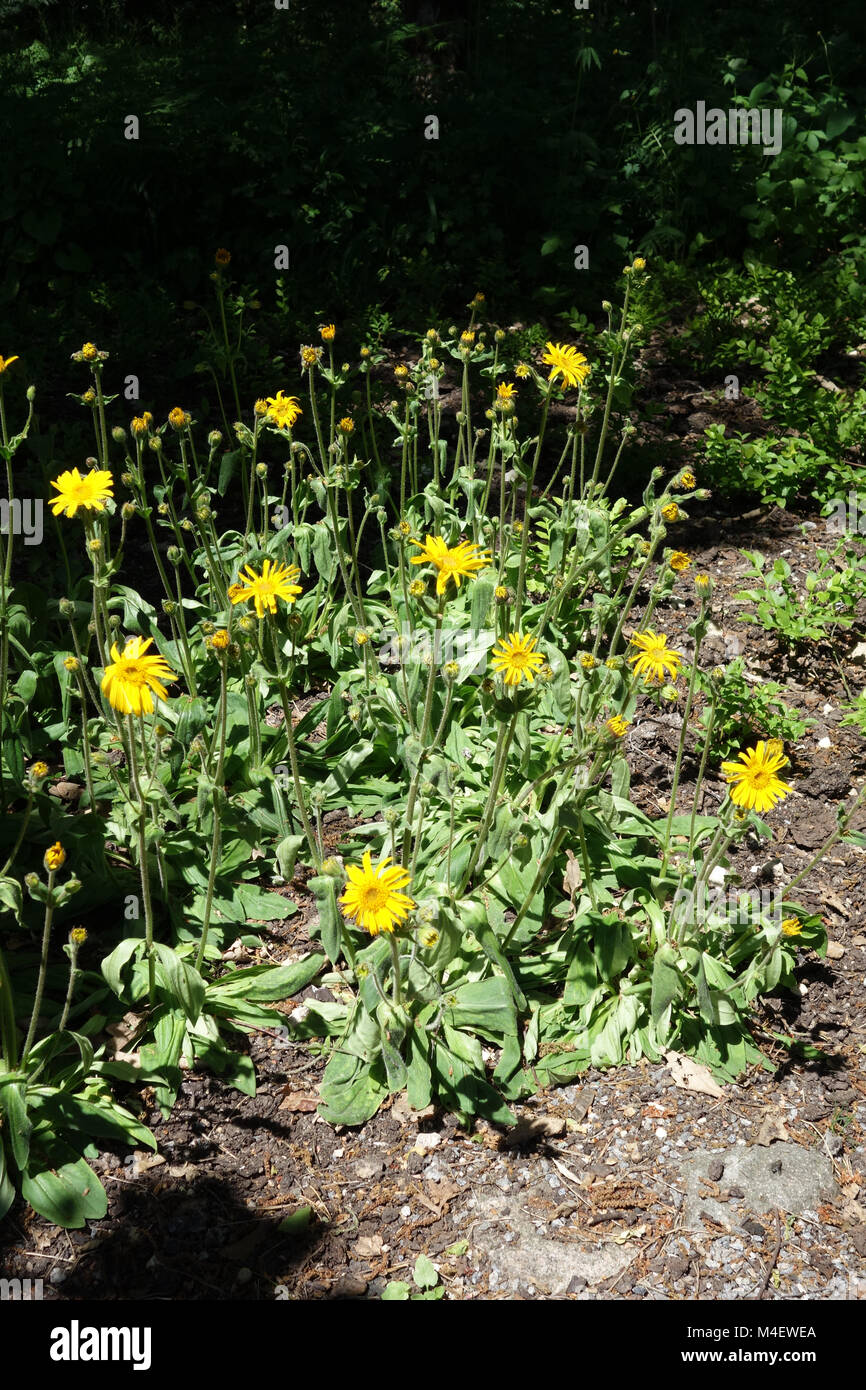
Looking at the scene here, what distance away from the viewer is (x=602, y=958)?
9.43ft

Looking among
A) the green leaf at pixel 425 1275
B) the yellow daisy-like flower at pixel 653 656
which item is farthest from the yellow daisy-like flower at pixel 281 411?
the green leaf at pixel 425 1275

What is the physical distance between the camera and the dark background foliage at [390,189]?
621 centimetres

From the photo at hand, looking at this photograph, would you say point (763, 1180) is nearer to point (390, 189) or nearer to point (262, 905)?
point (262, 905)

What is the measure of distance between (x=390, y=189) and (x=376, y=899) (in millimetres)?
5400

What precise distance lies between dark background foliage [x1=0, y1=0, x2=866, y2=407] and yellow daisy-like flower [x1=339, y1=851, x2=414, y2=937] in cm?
407

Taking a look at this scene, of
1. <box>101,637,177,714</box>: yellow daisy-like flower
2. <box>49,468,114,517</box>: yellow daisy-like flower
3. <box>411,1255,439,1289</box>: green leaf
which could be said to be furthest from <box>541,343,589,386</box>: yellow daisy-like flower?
<box>411,1255,439,1289</box>: green leaf

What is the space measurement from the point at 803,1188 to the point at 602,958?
67 centimetres

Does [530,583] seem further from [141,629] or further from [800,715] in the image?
[141,629]

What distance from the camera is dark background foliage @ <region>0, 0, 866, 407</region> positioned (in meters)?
6.21

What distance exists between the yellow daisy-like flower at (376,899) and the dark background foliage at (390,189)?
13.3ft

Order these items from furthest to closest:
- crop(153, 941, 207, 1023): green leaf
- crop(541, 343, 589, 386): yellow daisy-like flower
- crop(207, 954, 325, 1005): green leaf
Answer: crop(541, 343, 589, 386): yellow daisy-like flower < crop(207, 954, 325, 1005): green leaf < crop(153, 941, 207, 1023): green leaf

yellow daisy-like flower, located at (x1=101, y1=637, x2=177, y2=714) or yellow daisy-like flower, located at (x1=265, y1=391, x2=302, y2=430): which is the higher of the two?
yellow daisy-like flower, located at (x1=265, y1=391, x2=302, y2=430)

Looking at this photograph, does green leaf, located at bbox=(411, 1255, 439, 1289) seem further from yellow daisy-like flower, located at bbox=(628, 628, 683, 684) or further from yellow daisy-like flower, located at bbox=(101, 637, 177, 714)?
yellow daisy-like flower, located at bbox=(628, 628, 683, 684)

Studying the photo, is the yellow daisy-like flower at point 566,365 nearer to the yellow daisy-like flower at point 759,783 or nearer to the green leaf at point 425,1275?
the yellow daisy-like flower at point 759,783
